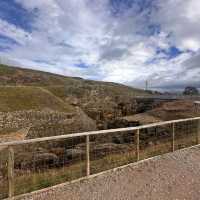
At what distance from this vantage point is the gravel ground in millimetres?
6020

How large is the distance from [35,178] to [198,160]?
494 centimetres

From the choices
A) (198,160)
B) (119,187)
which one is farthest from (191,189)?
(198,160)

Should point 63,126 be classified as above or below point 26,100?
below

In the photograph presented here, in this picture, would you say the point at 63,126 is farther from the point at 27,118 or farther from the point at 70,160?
the point at 70,160

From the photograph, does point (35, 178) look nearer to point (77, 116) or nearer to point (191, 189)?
point (191, 189)

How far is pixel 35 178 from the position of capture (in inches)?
279

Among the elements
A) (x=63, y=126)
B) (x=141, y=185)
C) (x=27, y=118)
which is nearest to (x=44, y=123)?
(x=27, y=118)

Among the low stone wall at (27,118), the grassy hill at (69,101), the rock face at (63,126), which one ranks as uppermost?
the grassy hill at (69,101)

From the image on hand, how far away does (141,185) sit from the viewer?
6707mm

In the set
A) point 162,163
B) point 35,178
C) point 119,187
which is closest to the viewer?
point 119,187

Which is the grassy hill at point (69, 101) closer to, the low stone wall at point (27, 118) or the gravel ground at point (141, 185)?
the low stone wall at point (27, 118)

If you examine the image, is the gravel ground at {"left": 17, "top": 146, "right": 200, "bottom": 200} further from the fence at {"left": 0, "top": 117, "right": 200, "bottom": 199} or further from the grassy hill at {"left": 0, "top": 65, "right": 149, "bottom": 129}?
the grassy hill at {"left": 0, "top": 65, "right": 149, "bottom": 129}

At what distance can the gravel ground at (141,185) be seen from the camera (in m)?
6.02

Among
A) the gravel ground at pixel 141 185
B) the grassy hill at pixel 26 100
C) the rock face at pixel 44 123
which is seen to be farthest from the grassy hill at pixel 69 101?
the gravel ground at pixel 141 185
